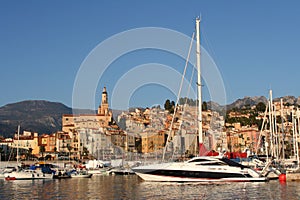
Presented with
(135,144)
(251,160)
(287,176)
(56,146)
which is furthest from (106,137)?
(287,176)

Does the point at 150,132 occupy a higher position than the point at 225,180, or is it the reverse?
the point at 150,132

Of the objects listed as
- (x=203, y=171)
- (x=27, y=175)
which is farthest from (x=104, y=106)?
(x=203, y=171)

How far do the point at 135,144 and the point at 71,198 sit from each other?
264ft

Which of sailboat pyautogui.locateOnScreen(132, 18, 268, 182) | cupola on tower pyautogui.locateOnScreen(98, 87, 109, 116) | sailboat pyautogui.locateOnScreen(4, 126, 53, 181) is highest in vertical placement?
cupola on tower pyautogui.locateOnScreen(98, 87, 109, 116)

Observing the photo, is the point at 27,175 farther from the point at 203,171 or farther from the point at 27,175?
the point at 203,171

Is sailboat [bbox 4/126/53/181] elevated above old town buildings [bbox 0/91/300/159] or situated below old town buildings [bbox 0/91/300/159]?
below

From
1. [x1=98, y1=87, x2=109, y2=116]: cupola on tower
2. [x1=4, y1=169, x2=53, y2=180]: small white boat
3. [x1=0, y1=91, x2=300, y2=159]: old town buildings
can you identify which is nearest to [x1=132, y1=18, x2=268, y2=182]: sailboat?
[x1=4, y1=169, x2=53, y2=180]: small white boat

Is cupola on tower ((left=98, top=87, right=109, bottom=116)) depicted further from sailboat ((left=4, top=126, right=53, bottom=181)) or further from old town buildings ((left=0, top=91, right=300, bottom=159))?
sailboat ((left=4, top=126, right=53, bottom=181))

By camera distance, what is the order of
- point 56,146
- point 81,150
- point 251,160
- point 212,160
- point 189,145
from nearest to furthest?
point 212,160
point 251,160
point 189,145
point 81,150
point 56,146

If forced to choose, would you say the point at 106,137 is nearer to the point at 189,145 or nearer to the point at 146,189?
the point at 189,145

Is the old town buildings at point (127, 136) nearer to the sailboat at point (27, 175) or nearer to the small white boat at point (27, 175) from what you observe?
the sailboat at point (27, 175)

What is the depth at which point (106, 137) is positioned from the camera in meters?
113

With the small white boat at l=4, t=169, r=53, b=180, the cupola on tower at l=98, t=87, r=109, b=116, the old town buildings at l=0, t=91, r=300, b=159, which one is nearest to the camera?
the small white boat at l=4, t=169, r=53, b=180

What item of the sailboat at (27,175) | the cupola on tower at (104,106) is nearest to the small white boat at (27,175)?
the sailboat at (27,175)
